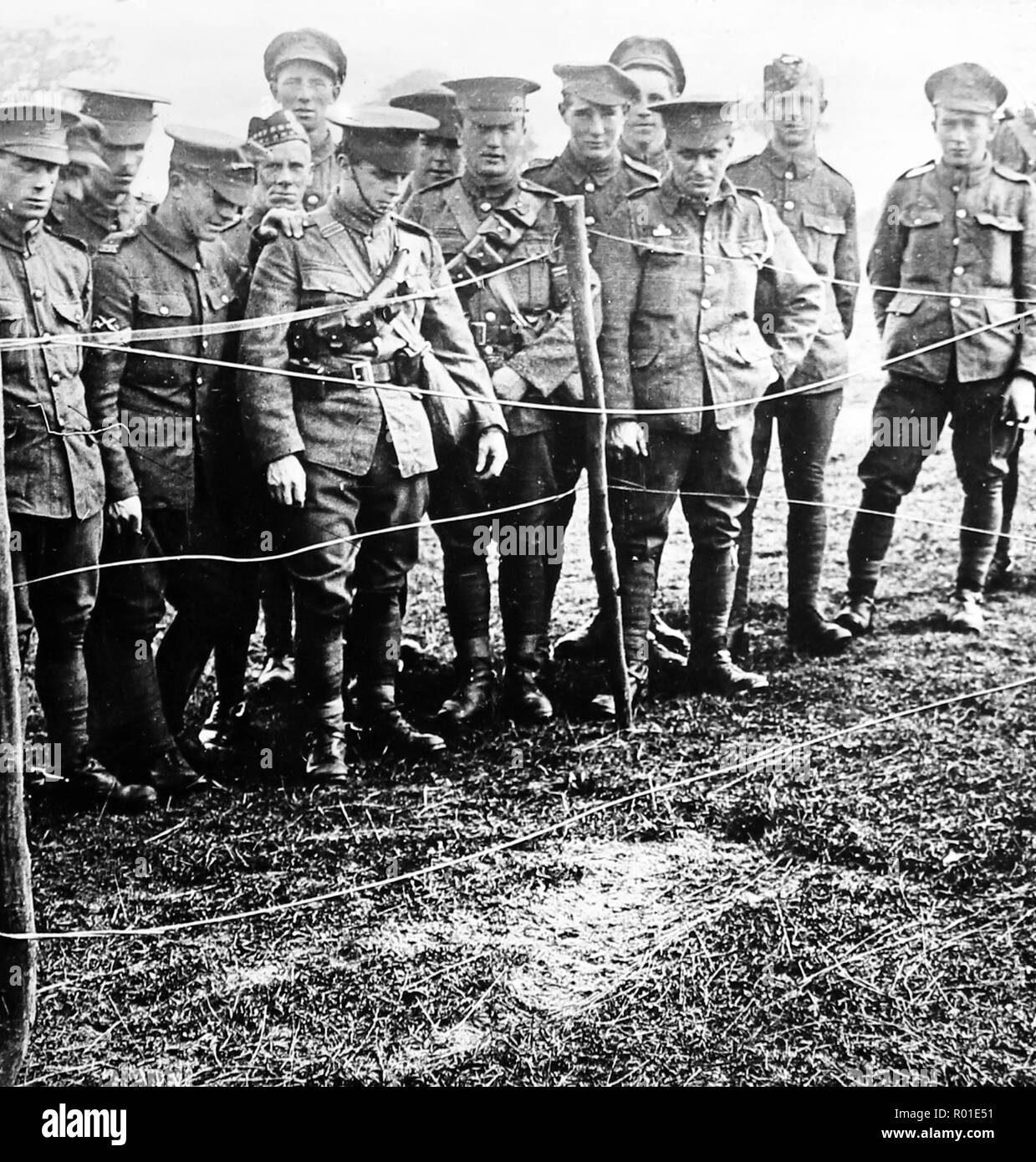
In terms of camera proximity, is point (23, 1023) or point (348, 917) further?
point (348, 917)

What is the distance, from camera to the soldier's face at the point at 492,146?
404 centimetres

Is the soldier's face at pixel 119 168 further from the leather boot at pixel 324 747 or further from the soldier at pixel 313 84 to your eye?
the leather boot at pixel 324 747

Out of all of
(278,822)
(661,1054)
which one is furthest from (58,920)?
(661,1054)

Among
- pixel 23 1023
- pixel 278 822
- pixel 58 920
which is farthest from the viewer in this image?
pixel 278 822

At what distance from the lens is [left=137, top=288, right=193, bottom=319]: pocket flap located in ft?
12.3

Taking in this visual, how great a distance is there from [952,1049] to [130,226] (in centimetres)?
302

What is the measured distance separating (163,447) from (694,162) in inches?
68.2

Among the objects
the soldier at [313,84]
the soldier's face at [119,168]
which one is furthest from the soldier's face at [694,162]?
the soldier's face at [119,168]

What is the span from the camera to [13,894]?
3.49 m

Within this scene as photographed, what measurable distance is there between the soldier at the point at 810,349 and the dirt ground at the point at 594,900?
0.07 metres

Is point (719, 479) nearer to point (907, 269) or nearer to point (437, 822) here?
point (907, 269)

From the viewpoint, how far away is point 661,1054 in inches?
144

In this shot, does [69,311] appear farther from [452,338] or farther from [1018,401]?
[1018,401]

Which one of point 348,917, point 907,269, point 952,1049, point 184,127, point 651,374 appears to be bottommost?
point 952,1049
